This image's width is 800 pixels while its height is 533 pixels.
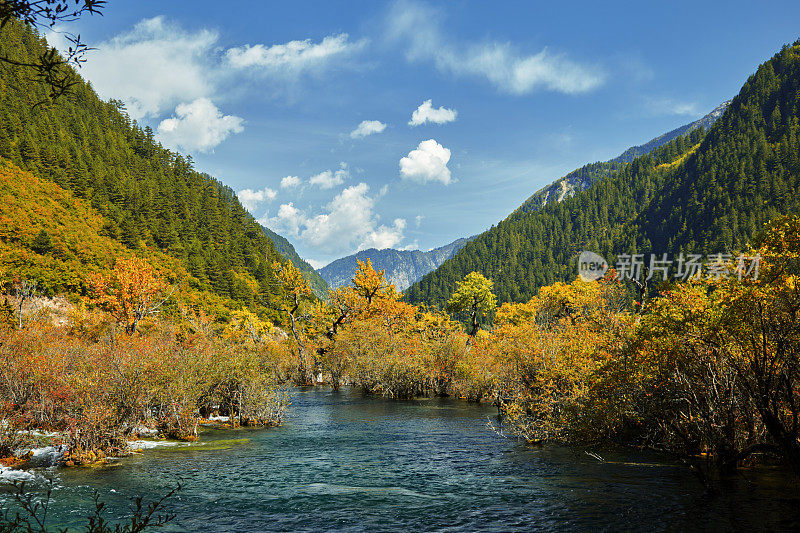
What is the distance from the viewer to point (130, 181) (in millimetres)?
122688

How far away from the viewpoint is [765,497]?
51.4 feet

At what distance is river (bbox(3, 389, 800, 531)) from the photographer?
14750 mm

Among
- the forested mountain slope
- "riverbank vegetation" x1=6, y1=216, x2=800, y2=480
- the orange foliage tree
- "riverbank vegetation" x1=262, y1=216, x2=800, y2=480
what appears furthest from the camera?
the forested mountain slope

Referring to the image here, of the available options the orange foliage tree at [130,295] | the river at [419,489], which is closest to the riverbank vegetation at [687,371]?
the river at [419,489]

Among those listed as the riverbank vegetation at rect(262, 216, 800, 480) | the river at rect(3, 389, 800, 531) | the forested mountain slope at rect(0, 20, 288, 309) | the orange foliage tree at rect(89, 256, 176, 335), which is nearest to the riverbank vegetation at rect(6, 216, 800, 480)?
the riverbank vegetation at rect(262, 216, 800, 480)

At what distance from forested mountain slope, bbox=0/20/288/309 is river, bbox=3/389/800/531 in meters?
85.1

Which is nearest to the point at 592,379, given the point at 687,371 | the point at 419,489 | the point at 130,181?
the point at 687,371

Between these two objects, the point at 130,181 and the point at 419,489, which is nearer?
the point at 419,489

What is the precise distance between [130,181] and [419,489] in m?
128

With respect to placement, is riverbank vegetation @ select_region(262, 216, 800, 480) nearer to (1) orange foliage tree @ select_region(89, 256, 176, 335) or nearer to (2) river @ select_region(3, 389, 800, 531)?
(2) river @ select_region(3, 389, 800, 531)

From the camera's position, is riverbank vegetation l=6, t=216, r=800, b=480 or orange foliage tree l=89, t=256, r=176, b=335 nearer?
riverbank vegetation l=6, t=216, r=800, b=480

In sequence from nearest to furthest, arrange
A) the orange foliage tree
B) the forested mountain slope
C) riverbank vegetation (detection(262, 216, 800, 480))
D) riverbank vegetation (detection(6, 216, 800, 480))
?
riverbank vegetation (detection(262, 216, 800, 480)) < riverbank vegetation (detection(6, 216, 800, 480)) < the orange foliage tree < the forested mountain slope

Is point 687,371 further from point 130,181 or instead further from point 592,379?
point 130,181

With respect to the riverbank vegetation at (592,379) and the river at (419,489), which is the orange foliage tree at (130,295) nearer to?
the riverbank vegetation at (592,379)
